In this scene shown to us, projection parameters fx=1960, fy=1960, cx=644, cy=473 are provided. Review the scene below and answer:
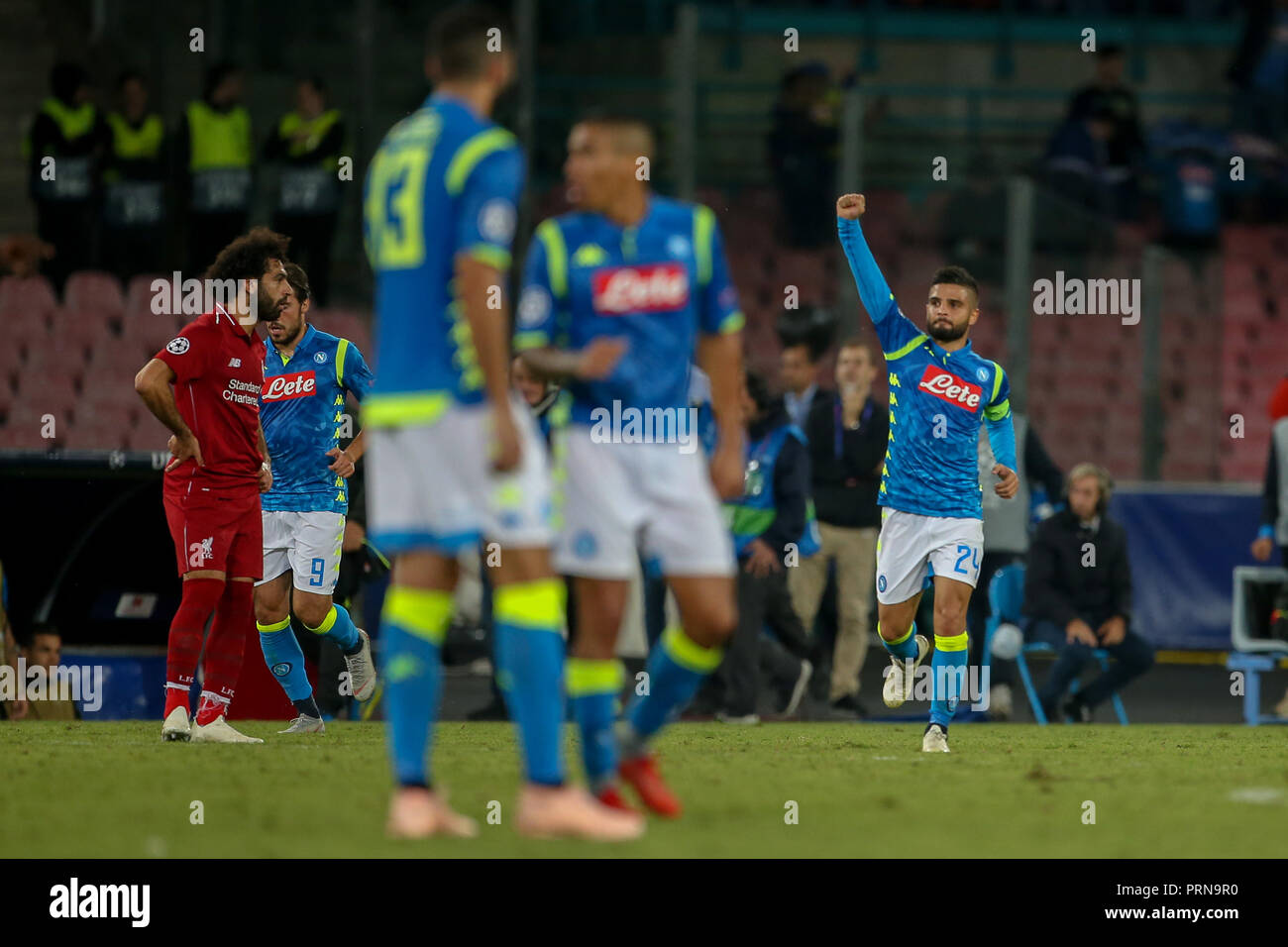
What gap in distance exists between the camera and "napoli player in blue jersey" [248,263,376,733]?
10141 millimetres

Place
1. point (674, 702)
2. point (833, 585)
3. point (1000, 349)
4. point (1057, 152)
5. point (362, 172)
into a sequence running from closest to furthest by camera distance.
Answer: point (674, 702)
point (833, 585)
point (1000, 349)
point (362, 172)
point (1057, 152)

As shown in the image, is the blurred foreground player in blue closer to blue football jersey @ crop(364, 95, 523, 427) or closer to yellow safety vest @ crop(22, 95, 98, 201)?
blue football jersey @ crop(364, 95, 523, 427)

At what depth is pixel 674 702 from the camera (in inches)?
244

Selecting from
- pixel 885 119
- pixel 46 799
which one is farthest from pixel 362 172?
pixel 46 799

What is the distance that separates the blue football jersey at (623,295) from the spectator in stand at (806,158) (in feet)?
34.9

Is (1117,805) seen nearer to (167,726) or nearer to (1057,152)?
(167,726)

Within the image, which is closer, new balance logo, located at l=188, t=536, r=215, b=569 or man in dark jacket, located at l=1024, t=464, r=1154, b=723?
new balance logo, located at l=188, t=536, r=215, b=569

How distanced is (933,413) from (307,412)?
10.6 feet

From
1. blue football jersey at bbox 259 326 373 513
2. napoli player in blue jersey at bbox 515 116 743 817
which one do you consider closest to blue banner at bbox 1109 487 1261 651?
blue football jersey at bbox 259 326 373 513

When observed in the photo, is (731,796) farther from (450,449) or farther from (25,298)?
(25,298)

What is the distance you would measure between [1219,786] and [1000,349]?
7.97 meters

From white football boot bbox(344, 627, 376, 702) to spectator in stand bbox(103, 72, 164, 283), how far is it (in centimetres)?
745

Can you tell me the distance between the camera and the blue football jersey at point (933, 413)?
9.35m

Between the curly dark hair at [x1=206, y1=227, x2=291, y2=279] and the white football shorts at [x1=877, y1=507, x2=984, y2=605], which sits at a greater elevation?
the curly dark hair at [x1=206, y1=227, x2=291, y2=279]
